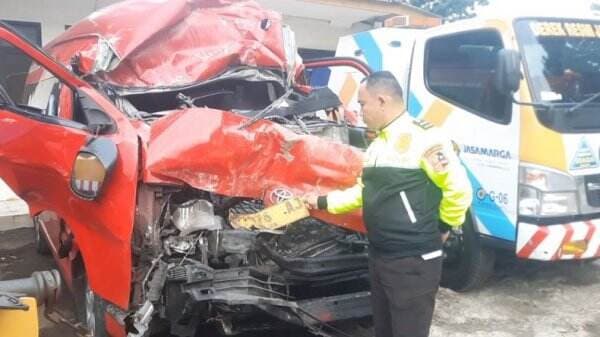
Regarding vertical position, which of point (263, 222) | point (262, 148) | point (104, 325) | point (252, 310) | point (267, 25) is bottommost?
point (104, 325)

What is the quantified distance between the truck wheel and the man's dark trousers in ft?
6.05

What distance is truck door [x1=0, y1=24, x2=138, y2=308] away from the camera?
A: 3156 mm

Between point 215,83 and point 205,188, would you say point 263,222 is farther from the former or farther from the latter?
point 215,83

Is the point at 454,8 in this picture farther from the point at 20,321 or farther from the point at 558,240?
the point at 20,321

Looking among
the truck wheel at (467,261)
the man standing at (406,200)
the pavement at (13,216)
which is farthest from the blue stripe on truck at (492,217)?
the pavement at (13,216)

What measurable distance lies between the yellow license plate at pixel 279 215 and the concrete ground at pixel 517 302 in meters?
1.60

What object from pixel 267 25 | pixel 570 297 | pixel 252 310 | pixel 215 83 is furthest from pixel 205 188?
pixel 570 297

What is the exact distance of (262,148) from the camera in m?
3.50

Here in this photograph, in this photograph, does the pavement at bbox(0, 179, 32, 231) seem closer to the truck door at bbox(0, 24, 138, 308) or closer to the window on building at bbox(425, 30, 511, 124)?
the truck door at bbox(0, 24, 138, 308)

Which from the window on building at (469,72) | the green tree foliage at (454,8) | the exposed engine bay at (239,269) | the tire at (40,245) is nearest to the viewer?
the exposed engine bay at (239,269)

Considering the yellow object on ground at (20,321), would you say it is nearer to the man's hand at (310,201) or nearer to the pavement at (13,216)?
the man's hand at (310,201)

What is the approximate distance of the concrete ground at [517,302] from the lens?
4.32 m

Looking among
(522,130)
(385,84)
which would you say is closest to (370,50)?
(522,130)

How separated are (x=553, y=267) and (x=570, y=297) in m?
0.68
